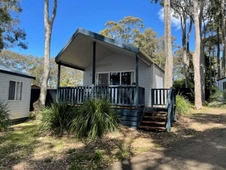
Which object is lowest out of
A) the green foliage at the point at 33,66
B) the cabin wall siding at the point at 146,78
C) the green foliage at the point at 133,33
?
the cabin wall siding at the point at 146,78

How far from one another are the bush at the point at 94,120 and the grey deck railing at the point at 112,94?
0.87m

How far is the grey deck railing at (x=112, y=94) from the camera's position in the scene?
7.41 m

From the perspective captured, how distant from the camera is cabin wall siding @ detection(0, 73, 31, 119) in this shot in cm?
870

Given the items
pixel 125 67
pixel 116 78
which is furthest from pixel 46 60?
pixel 125 67

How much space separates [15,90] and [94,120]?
6.00 metres

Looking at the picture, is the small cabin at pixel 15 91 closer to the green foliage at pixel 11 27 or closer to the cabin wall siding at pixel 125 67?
the cabin wall siding at pixel 125 67

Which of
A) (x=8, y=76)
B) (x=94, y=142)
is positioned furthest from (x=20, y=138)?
(x=8, y=76)

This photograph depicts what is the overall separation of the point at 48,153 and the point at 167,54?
869 centimetres

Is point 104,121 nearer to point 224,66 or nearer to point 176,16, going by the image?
point 224,66

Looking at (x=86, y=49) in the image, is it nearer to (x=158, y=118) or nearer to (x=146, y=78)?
(x=146, y=78)

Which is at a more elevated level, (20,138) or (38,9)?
(38,9)

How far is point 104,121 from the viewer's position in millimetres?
6086

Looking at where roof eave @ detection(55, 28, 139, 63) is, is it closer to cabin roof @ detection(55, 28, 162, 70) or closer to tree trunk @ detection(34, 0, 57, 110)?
cabin roof @ detection(55, 28, 162, 70)

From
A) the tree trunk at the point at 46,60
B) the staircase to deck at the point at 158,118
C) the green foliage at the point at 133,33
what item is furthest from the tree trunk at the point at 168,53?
the green foliage at the point at 133,33
